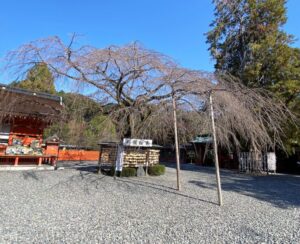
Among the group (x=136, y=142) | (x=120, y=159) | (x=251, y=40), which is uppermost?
(x=251, y=40)

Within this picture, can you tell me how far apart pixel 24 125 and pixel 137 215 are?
8770mm

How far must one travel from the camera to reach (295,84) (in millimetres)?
12555

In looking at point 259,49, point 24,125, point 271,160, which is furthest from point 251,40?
point 24,125

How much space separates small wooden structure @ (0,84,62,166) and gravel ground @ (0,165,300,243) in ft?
9.72

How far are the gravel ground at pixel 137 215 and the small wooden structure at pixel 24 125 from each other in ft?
9.72

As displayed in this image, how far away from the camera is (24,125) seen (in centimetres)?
1107

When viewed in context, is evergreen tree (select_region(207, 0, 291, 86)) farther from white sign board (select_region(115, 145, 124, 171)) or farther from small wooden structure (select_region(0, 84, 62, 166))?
small wooden structure (select_region(0, 84, 62, 166))

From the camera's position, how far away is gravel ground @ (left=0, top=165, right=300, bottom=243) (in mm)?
3434

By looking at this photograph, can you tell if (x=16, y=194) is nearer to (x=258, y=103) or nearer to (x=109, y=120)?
(x=109, y=120)

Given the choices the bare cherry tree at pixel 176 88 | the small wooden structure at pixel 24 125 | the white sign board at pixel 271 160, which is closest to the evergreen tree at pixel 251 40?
the white sign board at pixel 271 160

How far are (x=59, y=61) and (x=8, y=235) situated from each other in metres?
4.86

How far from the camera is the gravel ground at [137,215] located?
11.3 feet

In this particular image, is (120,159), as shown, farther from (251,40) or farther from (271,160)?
(251,40)

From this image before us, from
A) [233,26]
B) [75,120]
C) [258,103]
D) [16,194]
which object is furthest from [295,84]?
[16,194]
